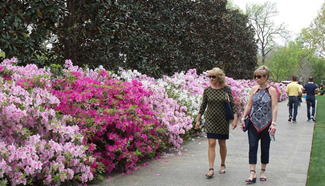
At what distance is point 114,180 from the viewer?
16.9 feet

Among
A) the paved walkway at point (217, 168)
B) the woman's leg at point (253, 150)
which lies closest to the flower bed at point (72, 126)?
the paved walkway at point (217, 168)

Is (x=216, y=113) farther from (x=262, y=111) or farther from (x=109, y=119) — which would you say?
(x=109, y=119)

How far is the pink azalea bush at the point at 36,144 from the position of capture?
387 cm

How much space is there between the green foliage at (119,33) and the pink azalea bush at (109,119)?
1.70m

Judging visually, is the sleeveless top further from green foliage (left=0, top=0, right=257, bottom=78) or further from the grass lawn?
green foliage (left=0, top=0, right=257, bottom=78)

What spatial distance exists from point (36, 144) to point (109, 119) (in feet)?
4.36

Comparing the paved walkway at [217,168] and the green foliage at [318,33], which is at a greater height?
the green foliage at [318,33]

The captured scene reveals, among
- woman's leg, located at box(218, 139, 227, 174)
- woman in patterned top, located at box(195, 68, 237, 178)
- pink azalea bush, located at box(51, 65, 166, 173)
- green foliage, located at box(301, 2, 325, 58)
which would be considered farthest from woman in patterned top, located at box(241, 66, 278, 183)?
green foliage, located at box(301, 2, 325, 58)

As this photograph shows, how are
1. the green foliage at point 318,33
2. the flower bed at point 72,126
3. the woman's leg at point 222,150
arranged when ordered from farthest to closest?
the green foliage at point 318,33
the woman's leg at point 222,150
the flower bed at point 72,126

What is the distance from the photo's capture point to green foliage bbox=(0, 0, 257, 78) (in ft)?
23.7

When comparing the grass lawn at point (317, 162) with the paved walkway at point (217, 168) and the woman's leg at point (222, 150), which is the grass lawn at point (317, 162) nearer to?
the paved walkway at point (217, 168)

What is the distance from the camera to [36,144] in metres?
4.23

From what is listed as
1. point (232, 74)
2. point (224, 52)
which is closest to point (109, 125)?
point (224, 52)

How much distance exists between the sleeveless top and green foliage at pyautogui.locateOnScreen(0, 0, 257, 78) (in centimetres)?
451
